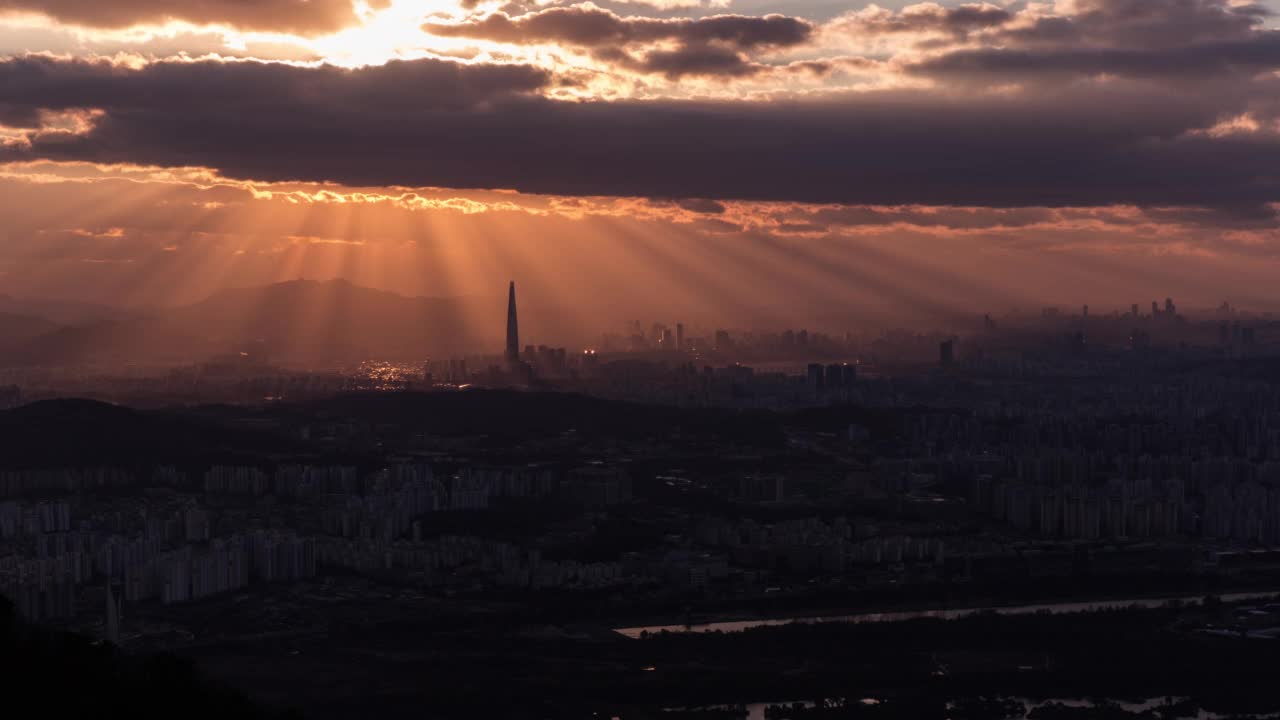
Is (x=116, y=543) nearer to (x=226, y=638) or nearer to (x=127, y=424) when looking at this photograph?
(x=226, y=638)

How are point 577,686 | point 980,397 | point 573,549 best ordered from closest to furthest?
1. point 577,686
2. point 573,549
3. point 980,397

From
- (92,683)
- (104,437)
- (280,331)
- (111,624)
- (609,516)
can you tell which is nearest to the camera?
(92,683)

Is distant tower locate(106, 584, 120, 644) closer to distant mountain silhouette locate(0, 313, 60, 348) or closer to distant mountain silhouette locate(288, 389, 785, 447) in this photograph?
distant mountain silhouette locate(288, 389, 785, 447)

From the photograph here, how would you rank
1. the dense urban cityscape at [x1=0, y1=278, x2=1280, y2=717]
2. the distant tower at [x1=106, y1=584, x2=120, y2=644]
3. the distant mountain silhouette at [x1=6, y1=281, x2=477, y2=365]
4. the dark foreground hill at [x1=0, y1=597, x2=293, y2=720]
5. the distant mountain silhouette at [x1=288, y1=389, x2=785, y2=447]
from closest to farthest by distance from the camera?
the dark foreground hill at [x1=0, y1=597, x2=293, y2=720] → the distant tower at [x1=106, y1=584, x2=120, y2=644] → the dense urban cityscape at [x1=0, y1=278, x2=1280, y2=717] → the distant mountain silhouette at [x1=288, y1=389, x2=785, y2=447] → the distant mountain silhouette at [x1=6, y1=281, x2=477, y2=365]

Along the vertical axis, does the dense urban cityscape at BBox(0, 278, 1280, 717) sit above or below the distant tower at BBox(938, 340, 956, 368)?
below

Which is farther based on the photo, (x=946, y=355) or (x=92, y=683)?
(x=946, y=355)

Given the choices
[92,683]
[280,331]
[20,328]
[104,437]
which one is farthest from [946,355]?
[92,683]

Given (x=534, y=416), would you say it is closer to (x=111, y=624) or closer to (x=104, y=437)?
(x=104, y=437)

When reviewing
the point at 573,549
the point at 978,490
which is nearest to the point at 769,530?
the point at 573,549

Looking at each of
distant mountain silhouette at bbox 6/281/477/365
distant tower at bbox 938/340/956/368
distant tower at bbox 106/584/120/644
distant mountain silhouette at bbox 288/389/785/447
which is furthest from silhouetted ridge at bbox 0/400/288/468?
distant tower at bbox 938/340/956/368
